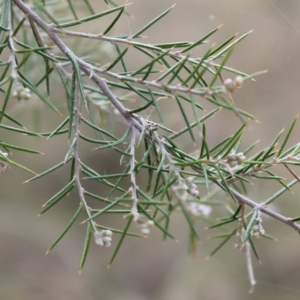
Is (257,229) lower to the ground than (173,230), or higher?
higher

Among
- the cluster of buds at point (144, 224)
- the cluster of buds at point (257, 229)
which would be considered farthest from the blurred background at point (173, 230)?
the cluster of buds at point (144, 224)

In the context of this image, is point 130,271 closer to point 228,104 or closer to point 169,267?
point 169,267

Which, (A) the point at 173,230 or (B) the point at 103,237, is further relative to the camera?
(A) the point at 173,230

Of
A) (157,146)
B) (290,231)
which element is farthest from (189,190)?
(290,231)

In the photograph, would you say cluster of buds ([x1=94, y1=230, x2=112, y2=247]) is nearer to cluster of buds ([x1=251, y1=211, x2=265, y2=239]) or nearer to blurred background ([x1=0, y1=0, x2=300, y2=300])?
cluster of buds ([x1=251, y1=211, x2=265, y2=239])

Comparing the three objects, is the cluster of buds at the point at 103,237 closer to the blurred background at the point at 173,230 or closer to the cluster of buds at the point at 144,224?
the cluster of buds at the point at 144,224

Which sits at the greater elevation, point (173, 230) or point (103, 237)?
point (103, 237)

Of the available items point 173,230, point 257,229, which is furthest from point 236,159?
point 173,230

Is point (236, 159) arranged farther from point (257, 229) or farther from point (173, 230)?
point (173, 230)
